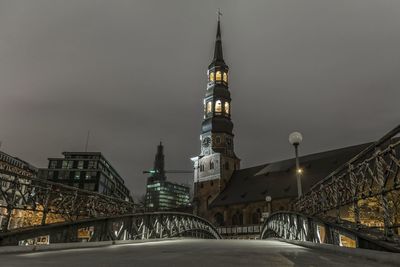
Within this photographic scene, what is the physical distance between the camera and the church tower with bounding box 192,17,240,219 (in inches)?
2571

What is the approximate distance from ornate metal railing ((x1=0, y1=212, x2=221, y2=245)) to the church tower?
142 feet

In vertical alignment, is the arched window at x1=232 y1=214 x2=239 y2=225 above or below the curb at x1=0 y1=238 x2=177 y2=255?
above

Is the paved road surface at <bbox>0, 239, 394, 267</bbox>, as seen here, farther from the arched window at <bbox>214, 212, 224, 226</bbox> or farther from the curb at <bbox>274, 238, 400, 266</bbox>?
the arched window at <bbox>214, 212, 224, 226</bbox>

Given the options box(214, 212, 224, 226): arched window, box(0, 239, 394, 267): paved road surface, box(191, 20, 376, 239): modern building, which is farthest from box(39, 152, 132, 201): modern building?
box(0, 239, 394, 267): paved road surface

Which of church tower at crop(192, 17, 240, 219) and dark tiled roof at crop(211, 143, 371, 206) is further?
church tower at crop(192, 17, 240, 219)

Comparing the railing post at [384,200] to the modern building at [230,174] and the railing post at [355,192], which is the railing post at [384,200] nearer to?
the railing post at [355,192]

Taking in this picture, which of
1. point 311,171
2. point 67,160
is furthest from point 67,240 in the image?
point 67,160

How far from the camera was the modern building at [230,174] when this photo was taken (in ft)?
178

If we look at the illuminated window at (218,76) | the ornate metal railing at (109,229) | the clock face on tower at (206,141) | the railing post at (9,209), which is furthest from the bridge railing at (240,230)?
the railing post at (9,209)

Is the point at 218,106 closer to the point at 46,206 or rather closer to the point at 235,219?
the point at 235,219

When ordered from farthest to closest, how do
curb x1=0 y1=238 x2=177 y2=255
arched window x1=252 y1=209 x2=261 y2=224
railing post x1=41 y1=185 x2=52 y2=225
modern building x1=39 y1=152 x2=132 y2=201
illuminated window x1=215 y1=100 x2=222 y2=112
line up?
modern building x1=39 y1=152 x2=132 y2=201, illuminated window x1=215 y1=100 x2=222 y2=112, arched window x1=252 y1=209 x2=261 y2=224, railing post x1=41 y1=185 x2=52 y2=225, curb x1=0 y1=238 x2=177 y2=255

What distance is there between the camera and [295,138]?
46.5ft

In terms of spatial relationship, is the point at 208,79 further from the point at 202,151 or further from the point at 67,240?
the point at 67,240

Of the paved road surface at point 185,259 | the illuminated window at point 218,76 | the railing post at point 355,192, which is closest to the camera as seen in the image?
the paved road surface at point 185,259
